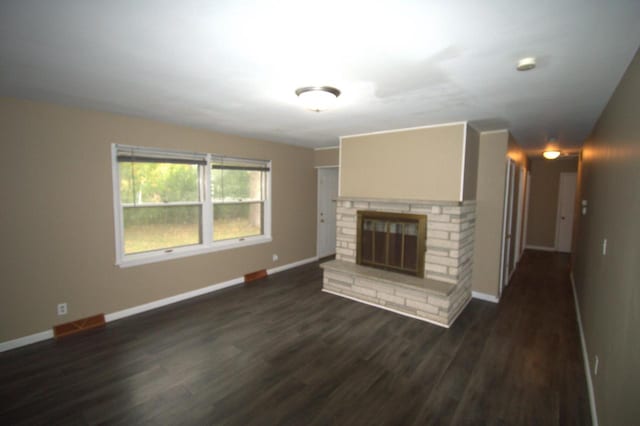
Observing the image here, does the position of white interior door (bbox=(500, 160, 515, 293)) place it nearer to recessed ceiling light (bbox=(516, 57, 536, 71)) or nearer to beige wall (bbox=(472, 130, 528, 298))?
beige wall (bbox=(472, 130, 528, 298))

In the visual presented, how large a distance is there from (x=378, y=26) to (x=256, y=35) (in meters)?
0.65

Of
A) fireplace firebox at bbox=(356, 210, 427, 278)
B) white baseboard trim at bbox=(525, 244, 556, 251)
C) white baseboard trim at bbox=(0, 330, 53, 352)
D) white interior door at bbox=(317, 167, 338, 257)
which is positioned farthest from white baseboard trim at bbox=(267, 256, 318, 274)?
white baseboard trim at bbox=(525, 244, 556, 251)

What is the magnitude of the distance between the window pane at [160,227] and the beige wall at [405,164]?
232 centimetres

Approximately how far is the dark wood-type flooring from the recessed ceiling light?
93.4 inches

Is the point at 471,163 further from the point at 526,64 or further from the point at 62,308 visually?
the point at 62,308

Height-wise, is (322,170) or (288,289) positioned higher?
(322,170)

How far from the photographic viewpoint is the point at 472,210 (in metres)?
3.90

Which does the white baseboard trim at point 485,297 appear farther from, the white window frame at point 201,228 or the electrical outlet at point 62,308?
the electrical outlet at point 62,308

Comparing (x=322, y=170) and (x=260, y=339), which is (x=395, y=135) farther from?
(x=260, y=339)

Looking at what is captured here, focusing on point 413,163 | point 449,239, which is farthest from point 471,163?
point 449,239

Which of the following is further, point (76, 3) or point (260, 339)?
point (260, 339)

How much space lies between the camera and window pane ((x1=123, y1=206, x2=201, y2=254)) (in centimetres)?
352

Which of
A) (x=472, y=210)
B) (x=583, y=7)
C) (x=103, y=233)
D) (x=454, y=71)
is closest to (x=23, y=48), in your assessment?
(x=103, y=233)

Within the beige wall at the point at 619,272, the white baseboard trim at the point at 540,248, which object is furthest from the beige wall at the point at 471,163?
the white baseboard trim at the point at 540,248
